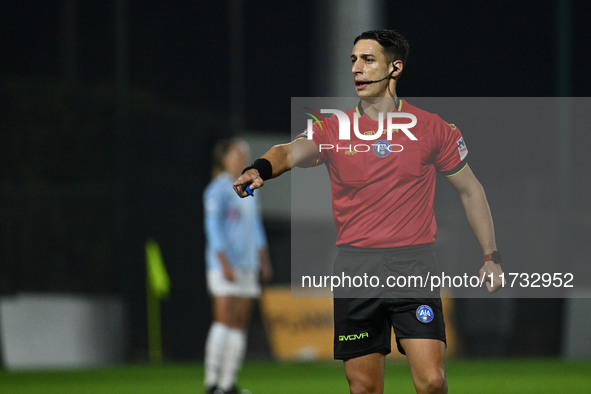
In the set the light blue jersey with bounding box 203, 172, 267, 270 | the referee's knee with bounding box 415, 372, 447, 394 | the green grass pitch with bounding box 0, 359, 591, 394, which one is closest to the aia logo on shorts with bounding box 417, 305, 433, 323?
the referee's knee with bounding box 415, 372, 447, 394

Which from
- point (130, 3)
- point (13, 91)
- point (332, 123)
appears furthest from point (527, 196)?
point (332, 123)

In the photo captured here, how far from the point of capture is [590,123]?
61.9 ft

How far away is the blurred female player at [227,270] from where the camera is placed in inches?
404

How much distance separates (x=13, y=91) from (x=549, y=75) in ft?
28.2

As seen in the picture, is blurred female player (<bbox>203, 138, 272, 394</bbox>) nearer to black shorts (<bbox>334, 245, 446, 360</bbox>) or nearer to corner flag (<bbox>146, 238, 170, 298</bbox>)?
black shorts (<bbox>334, 245, 446, 360</bbox>)

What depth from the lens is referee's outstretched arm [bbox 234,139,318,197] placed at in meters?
5.34

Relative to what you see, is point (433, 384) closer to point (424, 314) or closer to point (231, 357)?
point (424, 314)

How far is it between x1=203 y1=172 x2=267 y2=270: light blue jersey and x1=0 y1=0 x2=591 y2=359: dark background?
4998 mm

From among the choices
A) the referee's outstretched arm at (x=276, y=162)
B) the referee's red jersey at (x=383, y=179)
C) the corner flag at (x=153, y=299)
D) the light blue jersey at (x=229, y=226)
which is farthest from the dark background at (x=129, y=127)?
the referee's outstretched arm at (x=276, y=162)

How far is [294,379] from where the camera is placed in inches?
496

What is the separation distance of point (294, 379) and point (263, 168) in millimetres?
7425

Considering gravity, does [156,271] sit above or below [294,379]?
above

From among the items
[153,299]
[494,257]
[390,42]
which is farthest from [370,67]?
[153,299]

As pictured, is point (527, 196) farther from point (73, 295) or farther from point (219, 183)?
point (219, 183)
